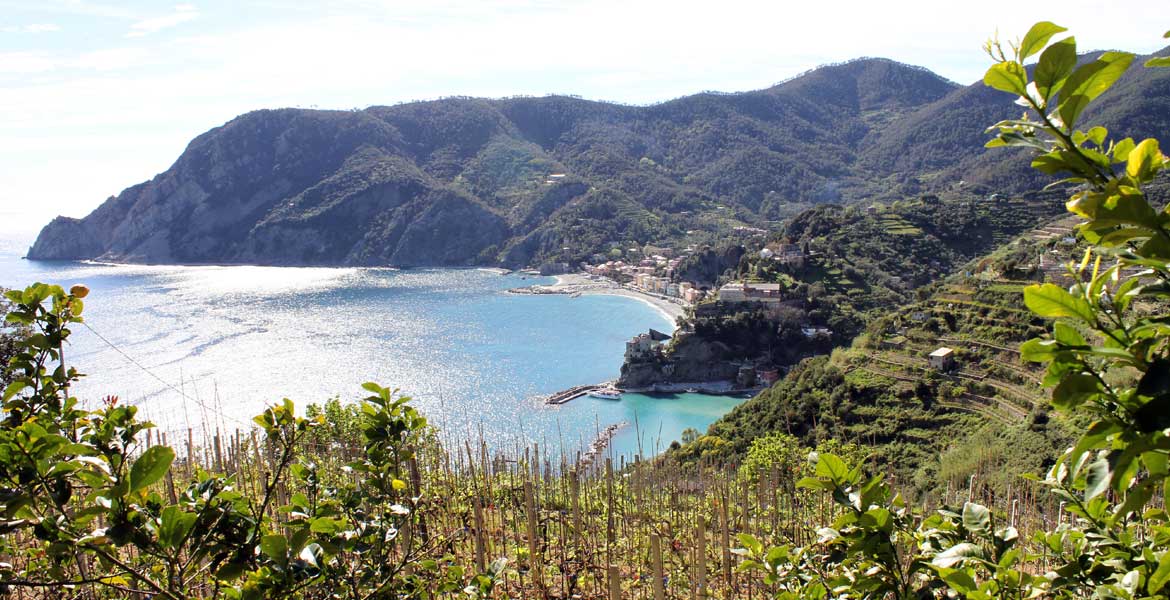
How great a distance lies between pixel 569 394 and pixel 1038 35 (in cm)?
3171

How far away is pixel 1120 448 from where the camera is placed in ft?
2.18

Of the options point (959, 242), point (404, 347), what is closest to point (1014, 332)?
point (959, 242)

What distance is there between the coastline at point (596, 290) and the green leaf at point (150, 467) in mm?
46166

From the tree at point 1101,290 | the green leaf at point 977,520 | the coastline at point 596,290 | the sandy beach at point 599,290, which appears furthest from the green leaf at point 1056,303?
the coastline at point 596,290

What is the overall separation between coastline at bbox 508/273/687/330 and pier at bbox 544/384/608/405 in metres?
15.1

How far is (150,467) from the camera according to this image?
112 cm

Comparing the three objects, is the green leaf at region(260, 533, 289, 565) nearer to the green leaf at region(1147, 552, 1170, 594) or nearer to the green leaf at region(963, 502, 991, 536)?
the green leaf at region(963, 502, 991, 536)

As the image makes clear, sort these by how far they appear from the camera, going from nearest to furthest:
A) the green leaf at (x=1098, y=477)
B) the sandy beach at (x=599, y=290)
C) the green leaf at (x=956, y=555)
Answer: the green leaf at (x=1098, y=477)
the green leaf at (x=956, y=555)
the sandy beach at (x=599, y=290)

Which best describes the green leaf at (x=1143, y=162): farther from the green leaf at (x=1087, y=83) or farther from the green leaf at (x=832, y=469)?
the green leaf at (x=832, y=469)

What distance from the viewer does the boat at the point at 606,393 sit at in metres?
32.2

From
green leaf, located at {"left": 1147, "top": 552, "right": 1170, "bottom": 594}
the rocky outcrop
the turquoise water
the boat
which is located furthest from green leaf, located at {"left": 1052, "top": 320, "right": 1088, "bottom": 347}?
the rocky outcrop

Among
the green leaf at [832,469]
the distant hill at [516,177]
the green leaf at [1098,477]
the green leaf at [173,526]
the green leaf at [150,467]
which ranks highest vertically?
the distant hill at [516,177]

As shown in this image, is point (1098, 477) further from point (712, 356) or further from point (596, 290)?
point (596, 290)

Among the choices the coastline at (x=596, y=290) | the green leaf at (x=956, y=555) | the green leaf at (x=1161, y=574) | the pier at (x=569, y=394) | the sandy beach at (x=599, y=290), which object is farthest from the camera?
the coastline at (x=596, y=290)
